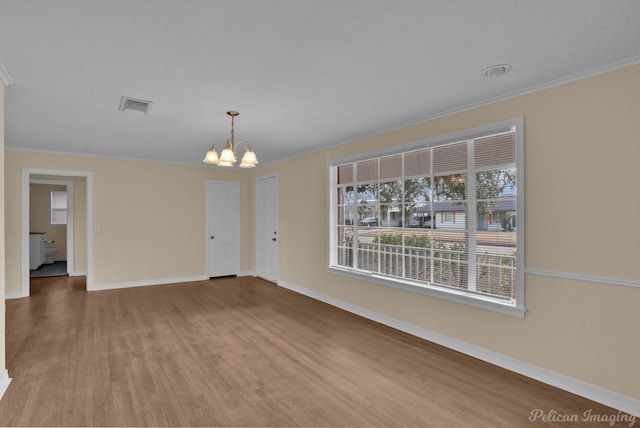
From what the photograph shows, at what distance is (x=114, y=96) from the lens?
3.13m

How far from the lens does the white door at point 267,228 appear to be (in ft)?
22.6

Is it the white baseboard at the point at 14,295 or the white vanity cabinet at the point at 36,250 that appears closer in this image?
the white baseboard at the point at 14,295

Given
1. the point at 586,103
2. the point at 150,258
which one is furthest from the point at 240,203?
the point at 586,103

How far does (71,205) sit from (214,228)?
3338 mm

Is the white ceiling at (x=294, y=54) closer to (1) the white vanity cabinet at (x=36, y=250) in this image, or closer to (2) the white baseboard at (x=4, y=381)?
(2) the white baseboard at (x=4, y=381)

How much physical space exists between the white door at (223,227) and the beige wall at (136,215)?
0.51 feet

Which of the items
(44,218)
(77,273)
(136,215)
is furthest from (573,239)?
(44,218)

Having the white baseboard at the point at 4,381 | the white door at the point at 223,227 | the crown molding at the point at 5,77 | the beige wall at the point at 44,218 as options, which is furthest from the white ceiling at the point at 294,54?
the beige wall at the point at 44,218

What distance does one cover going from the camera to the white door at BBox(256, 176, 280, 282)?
22.6ft

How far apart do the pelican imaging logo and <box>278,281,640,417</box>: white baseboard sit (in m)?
0.09

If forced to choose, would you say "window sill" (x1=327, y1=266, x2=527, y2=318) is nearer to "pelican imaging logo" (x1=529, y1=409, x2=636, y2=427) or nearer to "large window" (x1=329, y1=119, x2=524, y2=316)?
"large window" (x1=329, y1=119, x2=524, y2=316)

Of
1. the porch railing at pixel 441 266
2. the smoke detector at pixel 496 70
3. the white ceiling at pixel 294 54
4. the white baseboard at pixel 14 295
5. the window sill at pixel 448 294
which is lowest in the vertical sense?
the white baseboard at pixel 14 295

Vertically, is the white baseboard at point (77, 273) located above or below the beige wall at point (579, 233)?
below

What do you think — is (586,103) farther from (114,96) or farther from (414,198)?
(114,96)
